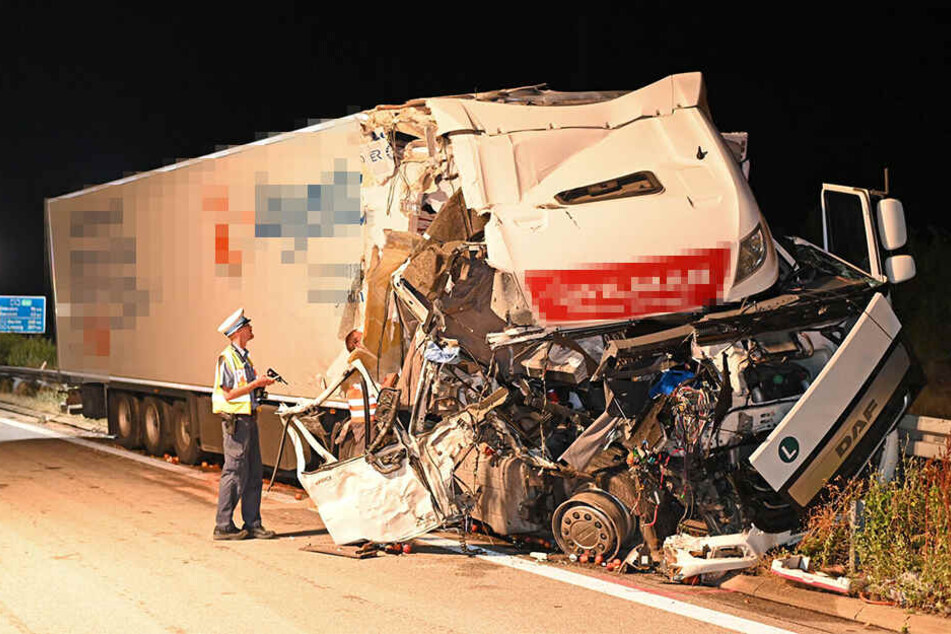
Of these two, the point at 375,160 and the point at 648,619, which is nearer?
the point at 648,619

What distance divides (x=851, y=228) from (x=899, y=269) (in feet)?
1.67

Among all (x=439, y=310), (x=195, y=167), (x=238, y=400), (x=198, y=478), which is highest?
(x=195, y=167)

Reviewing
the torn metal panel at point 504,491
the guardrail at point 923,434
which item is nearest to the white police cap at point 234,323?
the torn metal panel at point 504,491

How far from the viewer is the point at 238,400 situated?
28.0 ft

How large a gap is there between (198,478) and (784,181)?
1498cm

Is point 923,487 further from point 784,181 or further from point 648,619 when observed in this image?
point 784,181

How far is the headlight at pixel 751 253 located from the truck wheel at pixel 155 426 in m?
9.11

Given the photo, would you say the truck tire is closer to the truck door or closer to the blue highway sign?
the truck door

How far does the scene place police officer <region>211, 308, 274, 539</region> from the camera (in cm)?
846

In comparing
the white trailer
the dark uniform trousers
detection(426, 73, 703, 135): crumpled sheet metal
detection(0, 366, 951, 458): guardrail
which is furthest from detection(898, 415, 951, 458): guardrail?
the dark uniform trousers

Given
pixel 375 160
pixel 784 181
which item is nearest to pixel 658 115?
pixel 375 160

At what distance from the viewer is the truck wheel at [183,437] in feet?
43.3

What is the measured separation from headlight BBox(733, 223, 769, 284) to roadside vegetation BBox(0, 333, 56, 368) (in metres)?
24.8

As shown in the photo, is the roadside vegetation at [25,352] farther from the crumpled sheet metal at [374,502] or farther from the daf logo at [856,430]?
the daf logo at [856,430]
